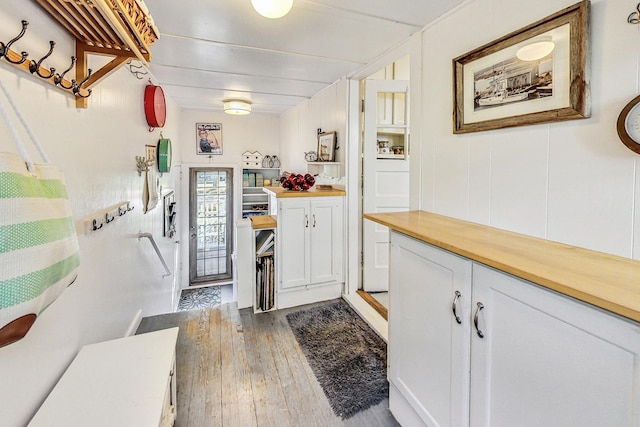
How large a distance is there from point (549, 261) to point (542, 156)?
1.63ft

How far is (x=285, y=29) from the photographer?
1.88 meters

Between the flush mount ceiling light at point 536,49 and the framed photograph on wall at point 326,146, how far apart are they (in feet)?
6.33

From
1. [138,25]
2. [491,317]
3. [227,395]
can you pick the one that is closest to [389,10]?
[138,25]

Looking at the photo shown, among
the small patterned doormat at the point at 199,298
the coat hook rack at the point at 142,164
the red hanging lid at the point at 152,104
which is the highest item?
the red hanging lid at the point at 152,104

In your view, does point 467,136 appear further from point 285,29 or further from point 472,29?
point 285,29

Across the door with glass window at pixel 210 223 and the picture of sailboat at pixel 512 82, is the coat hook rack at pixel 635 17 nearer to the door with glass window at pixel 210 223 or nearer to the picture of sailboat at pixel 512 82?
the picture of sailboat at pixel 512 82

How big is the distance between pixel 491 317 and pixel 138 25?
5.09ft

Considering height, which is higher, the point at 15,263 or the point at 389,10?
the point at 389,10

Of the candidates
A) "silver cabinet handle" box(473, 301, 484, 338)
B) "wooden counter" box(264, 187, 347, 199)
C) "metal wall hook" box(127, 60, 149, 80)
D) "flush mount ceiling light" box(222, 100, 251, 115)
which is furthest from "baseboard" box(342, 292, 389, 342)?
"flush mount ceiling light" box(222, 100, 251, 115)

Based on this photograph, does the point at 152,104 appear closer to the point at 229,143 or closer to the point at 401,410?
the point at 229,143

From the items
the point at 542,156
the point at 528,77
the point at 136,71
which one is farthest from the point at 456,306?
the point at 136,71

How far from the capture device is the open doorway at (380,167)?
2887 mm

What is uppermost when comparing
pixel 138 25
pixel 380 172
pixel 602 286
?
pixel 138 25

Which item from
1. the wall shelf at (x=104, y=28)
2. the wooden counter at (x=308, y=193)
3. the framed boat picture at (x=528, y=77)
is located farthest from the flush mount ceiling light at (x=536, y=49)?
the wooden counter at (x=308, y=193)
